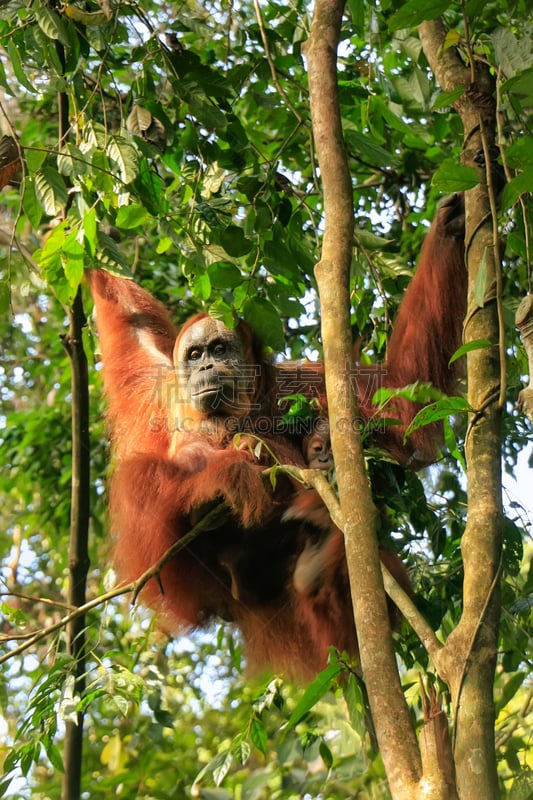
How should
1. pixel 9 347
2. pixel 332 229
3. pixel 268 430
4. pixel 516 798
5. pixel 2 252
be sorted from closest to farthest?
pixel 332 229, pixel 516 798, pixel 268 430, pixel 2 252, pixel 9 347

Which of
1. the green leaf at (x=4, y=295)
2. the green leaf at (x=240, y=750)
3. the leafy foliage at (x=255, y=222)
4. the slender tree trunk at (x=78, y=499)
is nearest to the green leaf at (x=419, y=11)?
the leafy foliage at (x=255, y=222)

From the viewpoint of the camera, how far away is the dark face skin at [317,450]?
364 centimetres

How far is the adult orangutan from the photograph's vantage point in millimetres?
3307

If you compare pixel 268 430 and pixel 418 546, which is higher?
pixel 268 430

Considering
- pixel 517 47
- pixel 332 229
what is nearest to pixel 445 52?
pixel 517 47

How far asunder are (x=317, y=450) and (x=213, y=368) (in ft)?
1.93

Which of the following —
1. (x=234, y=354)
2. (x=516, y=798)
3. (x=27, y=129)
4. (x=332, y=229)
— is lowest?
(x=516, y=798)

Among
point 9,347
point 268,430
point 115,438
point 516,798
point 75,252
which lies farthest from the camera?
point 9,347

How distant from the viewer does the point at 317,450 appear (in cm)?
370

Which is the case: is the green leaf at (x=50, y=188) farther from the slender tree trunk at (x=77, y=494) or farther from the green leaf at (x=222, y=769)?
the green leaf at (x=222, y=769)

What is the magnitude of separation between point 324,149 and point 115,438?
7.23 ft

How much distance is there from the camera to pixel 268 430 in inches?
153

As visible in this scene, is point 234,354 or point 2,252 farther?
point 2,252

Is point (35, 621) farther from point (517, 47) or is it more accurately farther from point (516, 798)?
point (517, 47)
